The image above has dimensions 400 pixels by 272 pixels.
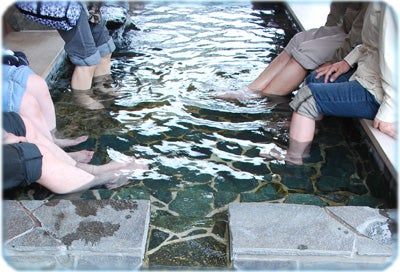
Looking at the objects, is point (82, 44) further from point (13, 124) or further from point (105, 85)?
point (13, 124)

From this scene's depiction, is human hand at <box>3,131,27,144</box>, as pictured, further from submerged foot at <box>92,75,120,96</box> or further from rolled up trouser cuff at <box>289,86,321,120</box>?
rolled up trouser cuff at <box>289,86,321,120</box>

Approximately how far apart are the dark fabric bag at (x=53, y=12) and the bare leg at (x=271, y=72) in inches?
75.2

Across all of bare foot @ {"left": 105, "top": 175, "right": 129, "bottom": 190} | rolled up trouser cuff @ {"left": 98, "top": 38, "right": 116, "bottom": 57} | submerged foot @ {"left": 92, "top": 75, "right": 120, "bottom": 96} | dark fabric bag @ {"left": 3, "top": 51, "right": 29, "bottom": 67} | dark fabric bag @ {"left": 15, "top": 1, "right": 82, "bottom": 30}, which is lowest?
submerged foot @ {"left": 92, "top": 75, "right": 120, "bottom": 96}

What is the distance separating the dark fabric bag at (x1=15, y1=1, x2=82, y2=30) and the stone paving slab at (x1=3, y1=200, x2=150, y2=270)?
69.3 inches

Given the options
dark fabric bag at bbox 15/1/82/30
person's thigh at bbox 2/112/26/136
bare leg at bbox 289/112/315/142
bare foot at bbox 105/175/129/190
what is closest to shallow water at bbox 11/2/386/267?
bare foot at bbox 105/175/129/190

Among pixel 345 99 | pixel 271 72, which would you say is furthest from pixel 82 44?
pixel 345 99

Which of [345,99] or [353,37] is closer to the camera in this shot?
[345,99]

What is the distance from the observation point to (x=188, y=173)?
12.3ft

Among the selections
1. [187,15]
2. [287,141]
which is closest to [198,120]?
[287,141]

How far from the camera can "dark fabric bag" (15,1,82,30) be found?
3.96 metres

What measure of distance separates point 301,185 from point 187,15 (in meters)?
4.81

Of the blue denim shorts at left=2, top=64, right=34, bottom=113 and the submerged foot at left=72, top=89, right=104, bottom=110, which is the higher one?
the blue denim shorts at left=2, top=64, right=34, bottom=113

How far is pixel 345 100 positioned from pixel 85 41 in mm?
2483

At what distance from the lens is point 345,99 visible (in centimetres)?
373
